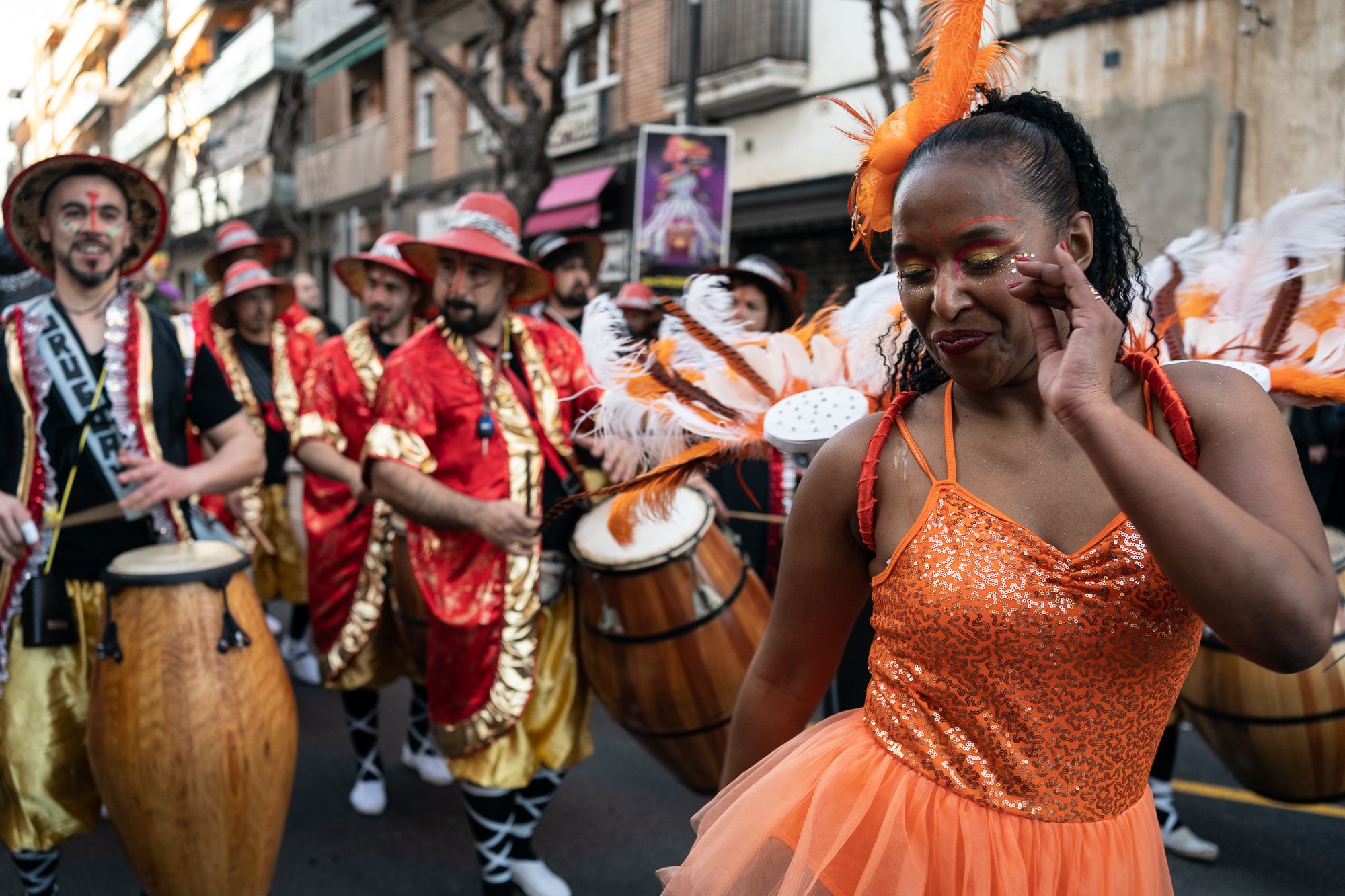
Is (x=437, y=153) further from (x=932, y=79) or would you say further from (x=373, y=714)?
(x=932, y=79)

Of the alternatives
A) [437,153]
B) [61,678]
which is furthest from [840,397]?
[437,153]

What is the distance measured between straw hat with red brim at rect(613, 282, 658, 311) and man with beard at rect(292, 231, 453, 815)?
162 centimetres

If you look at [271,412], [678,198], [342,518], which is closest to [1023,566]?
[342,518]

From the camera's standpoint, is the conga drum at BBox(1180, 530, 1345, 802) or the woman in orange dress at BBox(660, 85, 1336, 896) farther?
the conga drum at BBox(1180, 530, 1345, 802)

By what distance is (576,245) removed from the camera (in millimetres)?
6758

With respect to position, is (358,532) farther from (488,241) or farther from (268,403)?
(268,403)

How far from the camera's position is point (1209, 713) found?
3.55 meters

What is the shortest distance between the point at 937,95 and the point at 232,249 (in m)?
7.80

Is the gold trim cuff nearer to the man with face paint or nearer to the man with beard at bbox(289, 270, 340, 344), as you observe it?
the man with face paint

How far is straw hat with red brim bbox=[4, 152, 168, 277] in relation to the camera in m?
3.30

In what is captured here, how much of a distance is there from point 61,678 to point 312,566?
2.01m

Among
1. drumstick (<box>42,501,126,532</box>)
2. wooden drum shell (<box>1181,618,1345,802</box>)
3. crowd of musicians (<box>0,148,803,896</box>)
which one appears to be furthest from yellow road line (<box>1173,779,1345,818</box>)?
drumstick (<box>42,501,126,532</box>)

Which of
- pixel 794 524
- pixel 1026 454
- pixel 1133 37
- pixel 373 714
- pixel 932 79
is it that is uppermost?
pixel 1133 37

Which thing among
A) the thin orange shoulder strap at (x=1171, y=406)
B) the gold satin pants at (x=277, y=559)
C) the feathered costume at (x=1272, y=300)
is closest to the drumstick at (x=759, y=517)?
the feathered costume at (x=1272, y=300)
